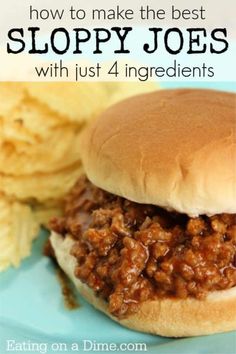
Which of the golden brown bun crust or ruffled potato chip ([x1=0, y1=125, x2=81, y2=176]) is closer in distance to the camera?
the golden brown bun crust

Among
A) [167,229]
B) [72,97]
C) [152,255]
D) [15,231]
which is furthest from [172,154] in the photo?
[15,231]

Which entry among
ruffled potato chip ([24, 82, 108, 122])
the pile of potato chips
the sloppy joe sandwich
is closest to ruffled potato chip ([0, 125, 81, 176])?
the pile of potato chips

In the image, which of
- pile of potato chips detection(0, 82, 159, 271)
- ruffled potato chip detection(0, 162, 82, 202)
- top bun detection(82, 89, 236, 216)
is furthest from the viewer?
ruffled potato chip detection(0, 162, 82, 202)

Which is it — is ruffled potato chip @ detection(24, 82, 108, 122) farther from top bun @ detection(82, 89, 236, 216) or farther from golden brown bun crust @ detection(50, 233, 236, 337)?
golden brown bun crust @ detection(50, 233, 236, 337)

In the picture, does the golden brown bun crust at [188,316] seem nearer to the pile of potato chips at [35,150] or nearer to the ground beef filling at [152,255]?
the ground beef filling at [152,255]

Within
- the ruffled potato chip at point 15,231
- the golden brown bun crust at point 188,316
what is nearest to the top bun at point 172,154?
the golden brown bun crust at point 188,316

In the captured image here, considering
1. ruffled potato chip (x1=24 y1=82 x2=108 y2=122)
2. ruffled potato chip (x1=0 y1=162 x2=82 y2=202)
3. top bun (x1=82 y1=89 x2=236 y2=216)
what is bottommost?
ruffled potato chip (x1=0 y1=162 x2=82 y2=202)
